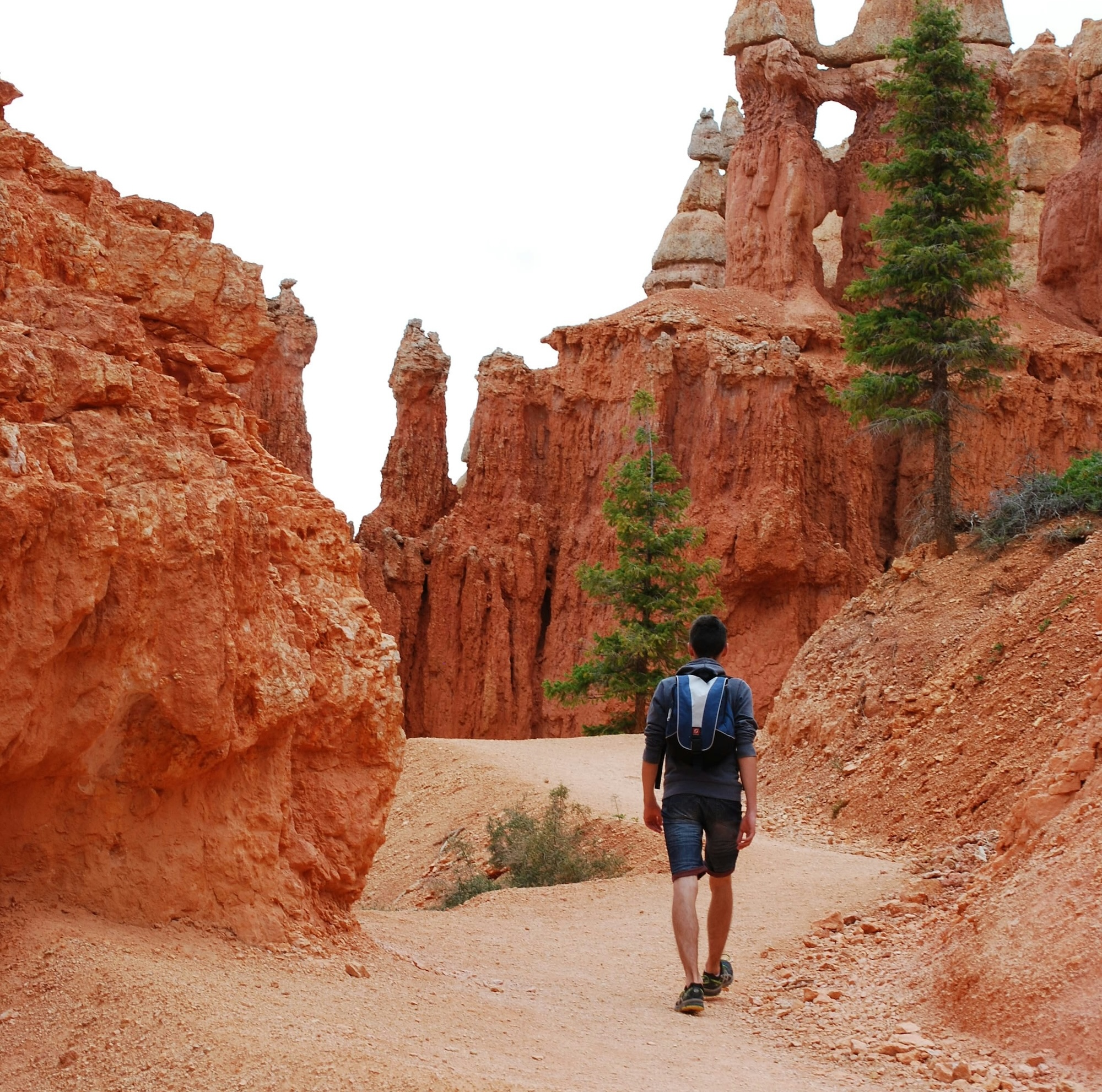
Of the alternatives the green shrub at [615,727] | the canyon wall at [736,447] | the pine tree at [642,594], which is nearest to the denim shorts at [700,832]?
the pine tree at [642,594]

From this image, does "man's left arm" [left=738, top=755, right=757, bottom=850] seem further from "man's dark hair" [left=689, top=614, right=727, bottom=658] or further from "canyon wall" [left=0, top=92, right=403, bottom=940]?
"canyon wall" [left=0, top=92, right=403, bottom=940]

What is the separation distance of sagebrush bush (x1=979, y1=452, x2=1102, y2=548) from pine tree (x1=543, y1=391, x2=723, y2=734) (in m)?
8.12

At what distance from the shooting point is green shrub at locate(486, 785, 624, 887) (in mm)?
12375

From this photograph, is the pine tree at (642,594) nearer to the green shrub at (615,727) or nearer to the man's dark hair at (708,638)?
the green shrub at (615,727)

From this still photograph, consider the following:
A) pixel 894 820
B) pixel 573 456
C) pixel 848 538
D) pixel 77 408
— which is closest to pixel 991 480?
pixel 848 538

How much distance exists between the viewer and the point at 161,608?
5934mm

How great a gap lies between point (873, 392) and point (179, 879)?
54.9 feet

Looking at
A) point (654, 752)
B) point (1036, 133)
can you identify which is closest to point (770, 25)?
point (1036, 133)

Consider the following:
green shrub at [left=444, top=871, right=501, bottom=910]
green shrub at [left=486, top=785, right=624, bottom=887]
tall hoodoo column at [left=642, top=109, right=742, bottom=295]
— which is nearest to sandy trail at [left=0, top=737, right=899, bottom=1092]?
green shrub at [left=444, top=871, right=501, bottom=910]

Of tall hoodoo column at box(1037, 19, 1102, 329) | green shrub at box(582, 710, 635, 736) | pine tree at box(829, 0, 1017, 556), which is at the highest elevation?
tall hoodoo column at box(1037, 19, 1102, 329)

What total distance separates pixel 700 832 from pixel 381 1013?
74.5 inches

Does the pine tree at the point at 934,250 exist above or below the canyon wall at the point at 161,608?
above

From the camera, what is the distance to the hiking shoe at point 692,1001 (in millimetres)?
6422

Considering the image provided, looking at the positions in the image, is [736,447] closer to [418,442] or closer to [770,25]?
[418,442]
